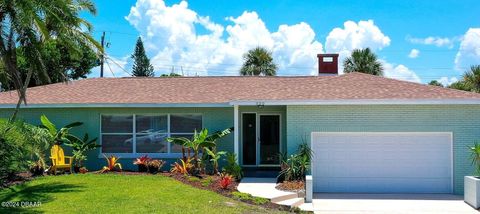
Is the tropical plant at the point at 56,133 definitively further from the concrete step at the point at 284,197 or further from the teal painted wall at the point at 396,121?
the concrete step at the point at 284,197

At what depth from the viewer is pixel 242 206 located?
1180 centimetres

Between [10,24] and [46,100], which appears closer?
[10,24]

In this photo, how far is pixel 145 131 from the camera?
18594 millimetres

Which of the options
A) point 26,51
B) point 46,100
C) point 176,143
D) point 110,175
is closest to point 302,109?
point 176,143

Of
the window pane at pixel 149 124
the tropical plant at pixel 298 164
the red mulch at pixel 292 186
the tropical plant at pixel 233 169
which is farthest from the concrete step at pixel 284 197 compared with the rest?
the window pane at pixel 149 124

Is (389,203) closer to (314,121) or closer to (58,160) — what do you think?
(314,121)

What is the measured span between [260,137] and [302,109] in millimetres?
3953

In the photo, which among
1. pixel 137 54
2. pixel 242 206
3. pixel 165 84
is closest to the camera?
pixel 242 206

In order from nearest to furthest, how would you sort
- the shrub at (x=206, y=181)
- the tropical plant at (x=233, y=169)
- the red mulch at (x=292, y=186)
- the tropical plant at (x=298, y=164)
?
1. the red mulch at (x=292, y=186)
2. the shrub at (x=206, y=181)
3. the tropical plant at (x=298, y=164)
4. the tropical plant at (x=233, y=169)

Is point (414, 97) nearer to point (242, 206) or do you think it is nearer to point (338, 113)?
point (338, 113)

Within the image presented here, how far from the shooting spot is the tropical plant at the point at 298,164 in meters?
14.8

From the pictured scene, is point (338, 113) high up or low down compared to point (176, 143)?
up

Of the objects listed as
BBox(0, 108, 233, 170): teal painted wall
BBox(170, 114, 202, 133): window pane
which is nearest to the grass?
BBox(0, 108, 233, 170): teal painted wall

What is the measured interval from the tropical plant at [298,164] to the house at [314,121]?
41 centimetres
